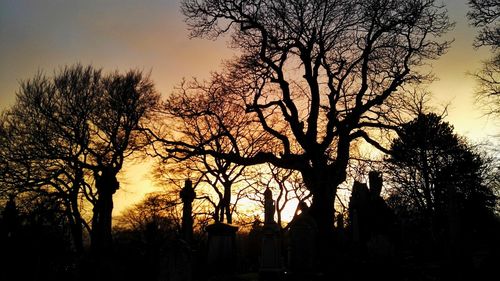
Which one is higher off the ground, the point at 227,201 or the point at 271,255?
the point at 227,201

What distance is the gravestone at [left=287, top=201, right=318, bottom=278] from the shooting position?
11.6 metres

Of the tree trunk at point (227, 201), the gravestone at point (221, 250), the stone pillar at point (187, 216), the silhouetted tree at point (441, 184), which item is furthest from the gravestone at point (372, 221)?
the tree trunk at point (227, 201)

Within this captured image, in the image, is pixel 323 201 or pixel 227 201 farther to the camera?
pixel 227 201

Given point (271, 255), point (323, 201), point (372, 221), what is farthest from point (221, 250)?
point (372, 221)

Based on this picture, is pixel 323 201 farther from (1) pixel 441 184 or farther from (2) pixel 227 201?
(1) pixel 441 184

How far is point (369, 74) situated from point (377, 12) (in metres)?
2.64

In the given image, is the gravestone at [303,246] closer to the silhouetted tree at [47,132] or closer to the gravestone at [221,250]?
the gravestone at [221,250]

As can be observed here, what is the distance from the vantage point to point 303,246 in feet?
38.7

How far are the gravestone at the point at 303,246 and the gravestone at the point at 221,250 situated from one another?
2695mm

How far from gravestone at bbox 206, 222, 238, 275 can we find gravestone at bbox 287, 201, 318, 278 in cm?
269

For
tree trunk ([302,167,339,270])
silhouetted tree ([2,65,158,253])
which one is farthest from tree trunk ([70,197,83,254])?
tree trunk ([302,167,339,270])

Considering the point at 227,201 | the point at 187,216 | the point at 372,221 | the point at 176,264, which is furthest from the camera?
the point at 227,201

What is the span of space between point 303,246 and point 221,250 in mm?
3281

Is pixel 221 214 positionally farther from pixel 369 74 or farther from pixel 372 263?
pixel 372 263
